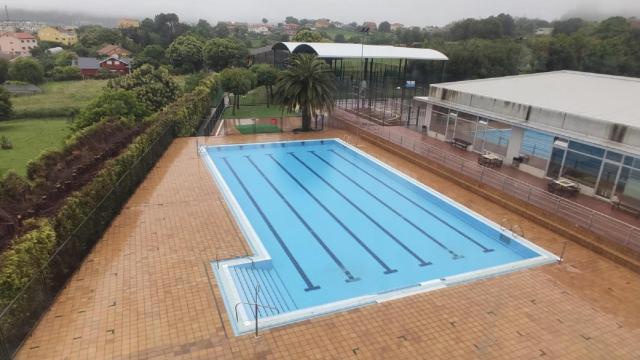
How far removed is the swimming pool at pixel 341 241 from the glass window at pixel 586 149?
4539mm

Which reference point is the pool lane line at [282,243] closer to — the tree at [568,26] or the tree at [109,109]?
the tree at [109,109]

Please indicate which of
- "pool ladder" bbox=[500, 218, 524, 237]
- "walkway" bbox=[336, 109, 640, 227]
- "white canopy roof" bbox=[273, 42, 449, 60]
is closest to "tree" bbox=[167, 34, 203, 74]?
"white canopy roof" bbox=[273, 42, 449, 60]

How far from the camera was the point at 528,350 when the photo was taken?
23.8ft

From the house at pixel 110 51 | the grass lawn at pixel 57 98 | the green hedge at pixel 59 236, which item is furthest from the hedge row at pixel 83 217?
the house at pixel 110 51

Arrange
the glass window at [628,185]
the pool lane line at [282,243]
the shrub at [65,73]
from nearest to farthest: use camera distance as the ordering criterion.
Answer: the pool lane line at [282,243] → the glass window at [628,185] → the shrub at [65,73]

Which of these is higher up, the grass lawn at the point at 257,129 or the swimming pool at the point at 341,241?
the grass lawn at the point at 257,129

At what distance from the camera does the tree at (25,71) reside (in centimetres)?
6053

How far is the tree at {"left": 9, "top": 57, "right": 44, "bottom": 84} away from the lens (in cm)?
6053

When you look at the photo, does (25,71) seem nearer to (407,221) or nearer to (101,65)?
(101,65)

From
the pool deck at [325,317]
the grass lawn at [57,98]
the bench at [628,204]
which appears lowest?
the grass lawn at [57,98]

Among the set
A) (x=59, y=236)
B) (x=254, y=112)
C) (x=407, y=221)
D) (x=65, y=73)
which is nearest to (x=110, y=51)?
(x=65, y=73)

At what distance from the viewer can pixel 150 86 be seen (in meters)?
28.9

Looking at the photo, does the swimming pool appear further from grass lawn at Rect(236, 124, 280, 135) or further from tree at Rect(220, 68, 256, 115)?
tree at Rect(220, 68, 256, 115)

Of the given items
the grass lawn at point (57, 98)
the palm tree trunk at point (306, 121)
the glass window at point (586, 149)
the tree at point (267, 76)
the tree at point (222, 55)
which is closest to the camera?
the glass window at point (586, 149)
